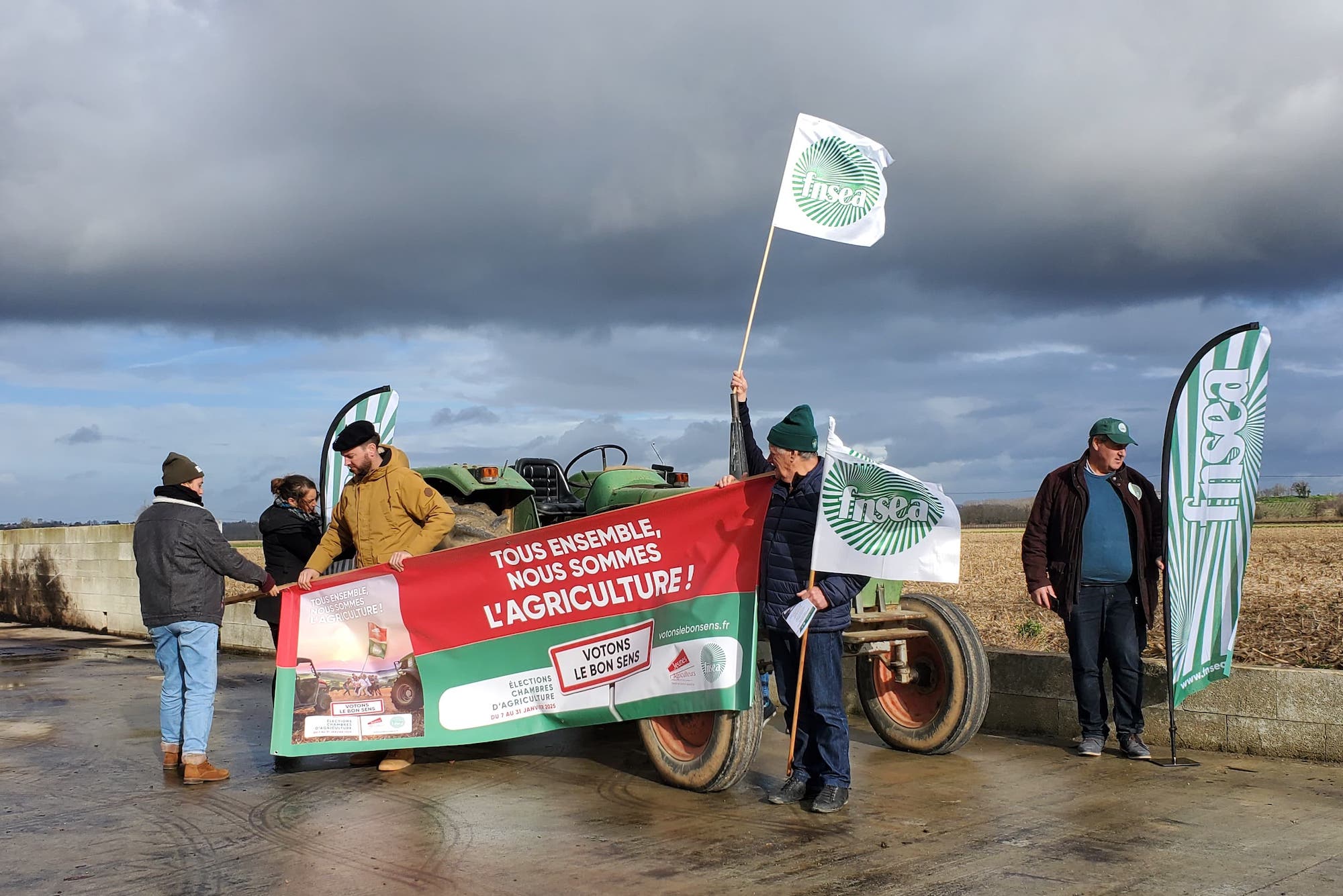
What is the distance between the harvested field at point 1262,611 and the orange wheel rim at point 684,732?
12.4 feet

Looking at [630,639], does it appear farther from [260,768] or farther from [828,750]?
[260,768]

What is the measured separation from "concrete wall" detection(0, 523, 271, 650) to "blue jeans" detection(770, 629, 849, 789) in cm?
1082

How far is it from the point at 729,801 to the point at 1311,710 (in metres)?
3.47

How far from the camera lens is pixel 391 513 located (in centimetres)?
732

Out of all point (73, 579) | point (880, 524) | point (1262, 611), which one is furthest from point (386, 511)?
point (73, 579)

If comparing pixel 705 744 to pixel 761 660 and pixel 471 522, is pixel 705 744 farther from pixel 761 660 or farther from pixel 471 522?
pixel 471 522

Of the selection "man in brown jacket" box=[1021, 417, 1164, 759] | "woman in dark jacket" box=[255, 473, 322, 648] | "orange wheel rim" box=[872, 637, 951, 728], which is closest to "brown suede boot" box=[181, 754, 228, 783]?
"woman in dark jacket" box=[255, 473, 322, 648]

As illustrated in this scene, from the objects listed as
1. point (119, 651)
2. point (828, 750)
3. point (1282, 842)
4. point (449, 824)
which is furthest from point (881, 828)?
point (119, 651)

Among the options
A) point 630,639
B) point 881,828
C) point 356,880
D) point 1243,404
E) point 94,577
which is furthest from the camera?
point 94,577

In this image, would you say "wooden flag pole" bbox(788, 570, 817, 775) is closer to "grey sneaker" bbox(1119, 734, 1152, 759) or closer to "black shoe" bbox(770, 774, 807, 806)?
"black shoe" bbox(770, 774, 807, 806)

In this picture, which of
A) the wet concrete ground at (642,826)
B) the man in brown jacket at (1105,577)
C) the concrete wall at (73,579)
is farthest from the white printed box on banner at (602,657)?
the concrete wall at (73,579)

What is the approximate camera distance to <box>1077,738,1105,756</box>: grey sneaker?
7141 mm

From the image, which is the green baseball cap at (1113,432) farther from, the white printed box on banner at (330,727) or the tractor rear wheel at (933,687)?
the white printed box on banner at (330,727)

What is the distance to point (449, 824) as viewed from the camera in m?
5.88
